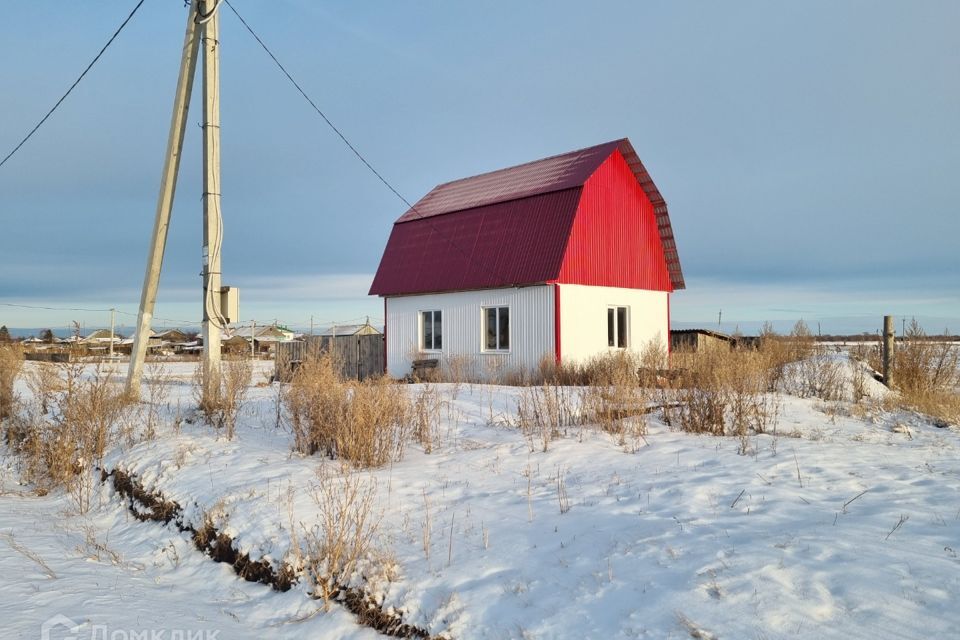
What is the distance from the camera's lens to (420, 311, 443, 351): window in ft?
66.6

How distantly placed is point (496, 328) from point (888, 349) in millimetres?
10155

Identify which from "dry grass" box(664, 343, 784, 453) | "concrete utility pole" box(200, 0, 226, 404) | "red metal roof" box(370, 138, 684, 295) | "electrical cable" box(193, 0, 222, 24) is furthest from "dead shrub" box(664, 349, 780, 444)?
"electrical cable" box(193, 0, 222, 24)

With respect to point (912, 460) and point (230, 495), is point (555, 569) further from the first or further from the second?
point (912, 460)

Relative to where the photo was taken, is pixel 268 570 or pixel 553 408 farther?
pixel 553 408

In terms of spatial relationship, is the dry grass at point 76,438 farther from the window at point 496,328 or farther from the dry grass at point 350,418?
the window at point 496,328

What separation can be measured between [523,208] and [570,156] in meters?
2.80

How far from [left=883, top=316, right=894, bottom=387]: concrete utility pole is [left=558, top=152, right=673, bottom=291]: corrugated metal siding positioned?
714 cm

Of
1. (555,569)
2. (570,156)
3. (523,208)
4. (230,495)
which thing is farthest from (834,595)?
(570,156)

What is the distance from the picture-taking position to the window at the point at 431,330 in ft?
66.6

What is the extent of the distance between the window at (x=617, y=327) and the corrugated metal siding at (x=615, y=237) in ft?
2.83

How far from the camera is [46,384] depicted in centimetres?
1073

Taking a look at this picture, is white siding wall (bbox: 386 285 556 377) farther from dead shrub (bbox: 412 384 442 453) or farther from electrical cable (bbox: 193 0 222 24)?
electrical cable (bbox: 193 0 222 24)

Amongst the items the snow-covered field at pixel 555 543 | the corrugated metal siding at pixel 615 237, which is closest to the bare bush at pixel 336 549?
the snow-covered field at pixel 555 543

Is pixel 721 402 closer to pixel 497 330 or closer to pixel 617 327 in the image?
pixel 497 330
